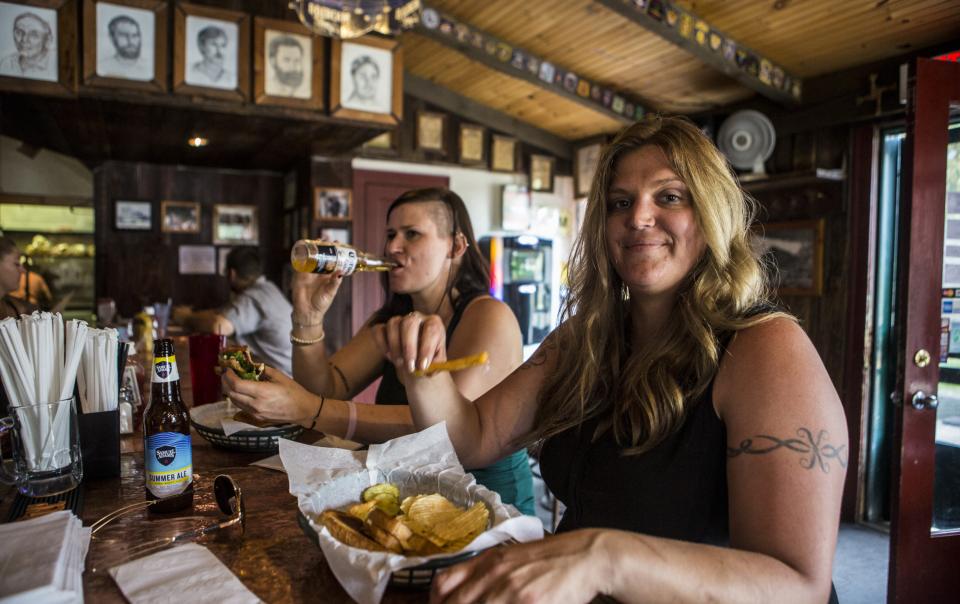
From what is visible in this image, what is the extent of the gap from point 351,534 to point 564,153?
6.10 metres

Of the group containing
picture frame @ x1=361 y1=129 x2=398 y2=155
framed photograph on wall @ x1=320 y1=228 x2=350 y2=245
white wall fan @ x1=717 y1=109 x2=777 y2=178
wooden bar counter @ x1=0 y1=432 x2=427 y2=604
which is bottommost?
wooden bar counter @ x1=0 y1=432 x2=427 y2=604

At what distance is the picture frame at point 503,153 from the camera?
A: 6.19 m

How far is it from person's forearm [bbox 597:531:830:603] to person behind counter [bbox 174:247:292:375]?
3.50m

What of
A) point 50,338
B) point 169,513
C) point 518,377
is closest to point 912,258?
point 518,377

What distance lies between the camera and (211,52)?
3736 millimetres

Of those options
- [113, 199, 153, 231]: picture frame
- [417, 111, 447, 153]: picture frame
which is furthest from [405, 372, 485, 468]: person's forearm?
[113, 199, 153, 231]: picture frame

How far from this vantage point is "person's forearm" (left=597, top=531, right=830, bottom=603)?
29.1 inches

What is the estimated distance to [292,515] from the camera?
1021mm

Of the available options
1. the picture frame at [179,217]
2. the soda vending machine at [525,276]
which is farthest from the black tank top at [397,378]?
the picture frame at [179,217]

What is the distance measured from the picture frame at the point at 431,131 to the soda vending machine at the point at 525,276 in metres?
0.99

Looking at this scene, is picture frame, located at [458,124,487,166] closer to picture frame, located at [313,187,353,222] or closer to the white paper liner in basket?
picture frame, located at [313,187,353,222]

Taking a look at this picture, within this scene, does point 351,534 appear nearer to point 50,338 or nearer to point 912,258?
point 50,338

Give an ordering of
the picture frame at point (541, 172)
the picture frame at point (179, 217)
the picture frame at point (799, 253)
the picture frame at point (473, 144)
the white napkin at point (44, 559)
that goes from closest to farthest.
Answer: the white napkin at point (44, 559), the picture frame at point (799, 253), the picture frame at point (179, 217), the picture frame at point (473, 144), the picture frame at point (541, 172)

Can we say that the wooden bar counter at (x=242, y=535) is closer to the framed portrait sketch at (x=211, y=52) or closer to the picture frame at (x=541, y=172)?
the framed portrait sketch at (x=211, y=52)
